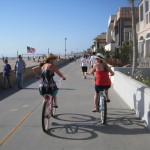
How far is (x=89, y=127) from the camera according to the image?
7.90 meters

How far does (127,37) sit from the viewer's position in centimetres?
4653

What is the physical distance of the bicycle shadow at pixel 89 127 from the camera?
727 centimetres

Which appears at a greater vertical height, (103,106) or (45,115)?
(103,106)

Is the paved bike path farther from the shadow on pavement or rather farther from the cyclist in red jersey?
the cyclist in red jersey

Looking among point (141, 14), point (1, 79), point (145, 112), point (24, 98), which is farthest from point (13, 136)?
point (141, 14)

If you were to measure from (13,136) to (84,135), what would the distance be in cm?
140

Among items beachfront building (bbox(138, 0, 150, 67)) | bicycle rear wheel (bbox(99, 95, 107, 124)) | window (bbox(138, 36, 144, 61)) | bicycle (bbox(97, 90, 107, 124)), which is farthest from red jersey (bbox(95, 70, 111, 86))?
window (bbox(138, 36, 144, 61))

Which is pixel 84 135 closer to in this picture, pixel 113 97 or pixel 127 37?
pixel 113 97

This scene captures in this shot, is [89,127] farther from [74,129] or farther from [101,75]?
[101,75]

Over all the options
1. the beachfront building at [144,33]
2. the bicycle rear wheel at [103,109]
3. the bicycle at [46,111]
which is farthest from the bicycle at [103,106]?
the beachfront building at [144,33]

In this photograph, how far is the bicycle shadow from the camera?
7.27 m

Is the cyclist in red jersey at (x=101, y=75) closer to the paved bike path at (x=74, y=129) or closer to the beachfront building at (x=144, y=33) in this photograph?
the paved bike path at (x=74, y=129)

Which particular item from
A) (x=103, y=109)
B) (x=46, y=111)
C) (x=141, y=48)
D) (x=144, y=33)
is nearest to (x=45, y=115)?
(x=46, y=111)

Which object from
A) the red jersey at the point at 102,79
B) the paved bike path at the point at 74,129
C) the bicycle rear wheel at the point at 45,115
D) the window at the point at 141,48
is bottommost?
the paved bike path at the point at 74,129
